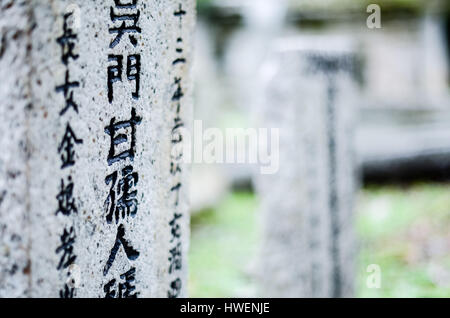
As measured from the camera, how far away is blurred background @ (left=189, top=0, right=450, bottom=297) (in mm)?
4375

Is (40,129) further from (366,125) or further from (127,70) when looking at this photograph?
(366,125)

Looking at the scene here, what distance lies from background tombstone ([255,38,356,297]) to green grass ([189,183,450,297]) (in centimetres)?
67

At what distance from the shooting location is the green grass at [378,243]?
3964 millimetres

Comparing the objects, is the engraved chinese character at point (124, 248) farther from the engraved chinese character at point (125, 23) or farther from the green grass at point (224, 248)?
the green grass at point (224, 248)

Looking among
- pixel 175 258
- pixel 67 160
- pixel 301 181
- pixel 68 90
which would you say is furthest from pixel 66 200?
pixel 301 181

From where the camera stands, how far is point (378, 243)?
491 cm

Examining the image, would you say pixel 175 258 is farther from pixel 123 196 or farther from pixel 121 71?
pixel 121 71

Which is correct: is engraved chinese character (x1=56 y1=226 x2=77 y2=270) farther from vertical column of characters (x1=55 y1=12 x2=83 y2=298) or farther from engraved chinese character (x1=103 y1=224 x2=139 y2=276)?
engraved chinese character (x1=103 y1=224 x2=139 y2=276)

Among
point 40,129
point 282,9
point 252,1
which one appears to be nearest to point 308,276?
point 40,129

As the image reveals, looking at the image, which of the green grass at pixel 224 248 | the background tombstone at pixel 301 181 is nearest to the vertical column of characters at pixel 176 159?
the background tombstone at pixel 301 181

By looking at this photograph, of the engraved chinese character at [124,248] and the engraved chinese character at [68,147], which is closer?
the engraved chinese character at [68,147]

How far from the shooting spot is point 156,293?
1473 mm

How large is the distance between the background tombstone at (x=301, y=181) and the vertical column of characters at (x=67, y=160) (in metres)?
1.84

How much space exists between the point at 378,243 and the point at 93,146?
166 inches
